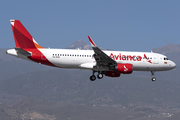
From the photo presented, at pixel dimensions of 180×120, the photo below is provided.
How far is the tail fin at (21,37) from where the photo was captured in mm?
53969

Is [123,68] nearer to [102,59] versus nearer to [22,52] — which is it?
[102,59]

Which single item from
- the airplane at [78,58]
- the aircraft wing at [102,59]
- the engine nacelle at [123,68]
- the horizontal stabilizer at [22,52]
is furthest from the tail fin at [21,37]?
the engine nacelle at [123,68]

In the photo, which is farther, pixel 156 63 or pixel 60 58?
pixel 156 63

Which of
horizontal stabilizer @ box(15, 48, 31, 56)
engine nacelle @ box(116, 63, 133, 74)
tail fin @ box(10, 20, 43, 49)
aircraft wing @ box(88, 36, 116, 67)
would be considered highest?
tail fin @ box(10, 20, 43, 49)

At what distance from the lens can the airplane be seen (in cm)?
5184

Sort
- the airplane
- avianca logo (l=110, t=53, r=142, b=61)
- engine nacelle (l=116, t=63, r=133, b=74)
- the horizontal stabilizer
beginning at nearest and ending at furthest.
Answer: the horizontal stabilizer < engine nacelle (l=116, t=63, r=133, b=74) < the airplane < avianca logo (l=110, t=53, r=142, b=61)

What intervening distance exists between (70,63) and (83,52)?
3081 millimetres

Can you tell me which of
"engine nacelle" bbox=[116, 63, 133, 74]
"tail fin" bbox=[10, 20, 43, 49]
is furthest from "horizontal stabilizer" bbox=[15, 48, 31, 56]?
"engine nacelle" bbox=[116, 63, 133, 74]

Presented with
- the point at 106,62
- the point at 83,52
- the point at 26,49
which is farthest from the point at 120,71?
the point at 26,49

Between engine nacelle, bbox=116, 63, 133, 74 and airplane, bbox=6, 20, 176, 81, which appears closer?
engine nacelle, bbox=116, 63, 133, 74

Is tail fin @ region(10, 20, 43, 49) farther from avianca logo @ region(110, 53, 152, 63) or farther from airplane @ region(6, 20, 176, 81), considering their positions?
avianca logo @ region(110, 53, 152, 63)

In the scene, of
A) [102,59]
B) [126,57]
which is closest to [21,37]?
[102,59]

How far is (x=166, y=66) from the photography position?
2242 inches

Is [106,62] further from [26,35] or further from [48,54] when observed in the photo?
[26,35]
